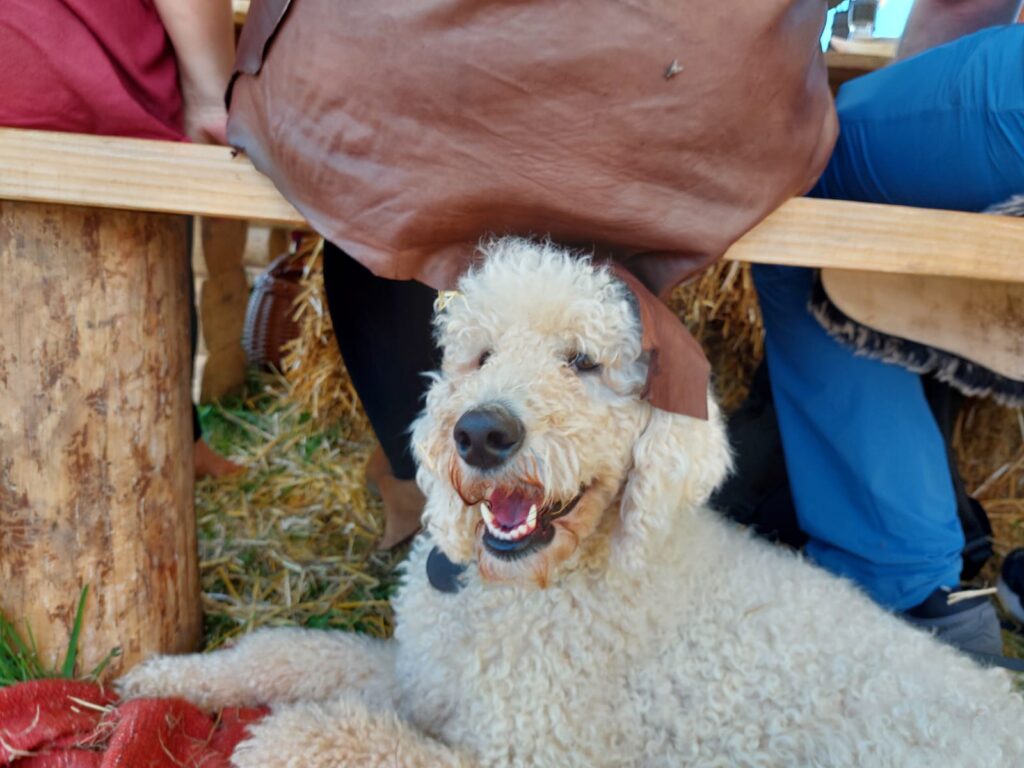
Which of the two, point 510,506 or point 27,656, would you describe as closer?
point 510,506

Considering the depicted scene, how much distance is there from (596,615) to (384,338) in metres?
1.15

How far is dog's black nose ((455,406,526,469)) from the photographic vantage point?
1.41 m

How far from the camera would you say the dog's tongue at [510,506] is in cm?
149

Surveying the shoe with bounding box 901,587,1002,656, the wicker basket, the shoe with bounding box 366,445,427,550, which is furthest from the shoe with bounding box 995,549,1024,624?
the wicker basket

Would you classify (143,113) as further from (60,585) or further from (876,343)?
(876,343)

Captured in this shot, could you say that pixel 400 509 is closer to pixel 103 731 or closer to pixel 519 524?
pixel 103 731

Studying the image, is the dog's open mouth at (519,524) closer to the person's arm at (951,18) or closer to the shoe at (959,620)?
the shoe at (959,620)

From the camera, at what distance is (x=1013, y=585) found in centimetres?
260

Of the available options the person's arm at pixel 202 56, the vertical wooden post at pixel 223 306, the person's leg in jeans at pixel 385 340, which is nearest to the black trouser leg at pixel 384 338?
the person's leg in jeans at pixel 385 340

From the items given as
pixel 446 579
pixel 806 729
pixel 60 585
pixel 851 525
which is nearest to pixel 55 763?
pixel 60 585

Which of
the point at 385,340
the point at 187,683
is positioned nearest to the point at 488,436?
the point at 187,683

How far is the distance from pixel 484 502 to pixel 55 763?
972 millimetres

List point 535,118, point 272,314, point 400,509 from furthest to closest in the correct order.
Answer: point 272,314 < point 400,509 < point 535,118

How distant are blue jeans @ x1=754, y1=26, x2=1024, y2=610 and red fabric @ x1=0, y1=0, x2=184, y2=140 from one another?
161cm
